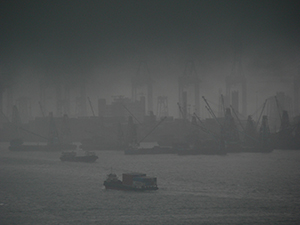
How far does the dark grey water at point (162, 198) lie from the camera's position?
1914 inches

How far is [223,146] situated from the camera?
13512 cm

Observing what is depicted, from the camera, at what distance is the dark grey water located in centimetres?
4862

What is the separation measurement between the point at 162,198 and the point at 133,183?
7.63m

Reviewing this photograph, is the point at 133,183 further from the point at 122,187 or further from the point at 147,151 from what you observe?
the point at 147,151

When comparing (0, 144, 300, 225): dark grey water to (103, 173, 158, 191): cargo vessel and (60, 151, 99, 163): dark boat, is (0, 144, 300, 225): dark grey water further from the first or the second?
(60, 151, 99, 163): dark boat

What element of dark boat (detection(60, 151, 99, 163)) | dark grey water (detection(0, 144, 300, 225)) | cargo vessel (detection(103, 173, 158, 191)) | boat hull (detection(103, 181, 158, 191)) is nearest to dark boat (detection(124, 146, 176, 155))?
dark boat (detection(60, 151, 99, 163))

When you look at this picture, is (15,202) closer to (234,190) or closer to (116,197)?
(116,197)

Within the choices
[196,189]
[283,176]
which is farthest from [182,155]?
[196,189]

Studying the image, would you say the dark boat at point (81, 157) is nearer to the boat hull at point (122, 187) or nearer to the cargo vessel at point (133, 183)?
the cargo vessel at point (133, 183)

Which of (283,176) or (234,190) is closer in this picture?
(234,190)

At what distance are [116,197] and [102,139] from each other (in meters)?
119

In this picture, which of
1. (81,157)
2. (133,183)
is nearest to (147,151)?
(81,157)

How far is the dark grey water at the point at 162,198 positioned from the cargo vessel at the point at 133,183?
55.2 inches

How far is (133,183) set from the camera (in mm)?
65000
